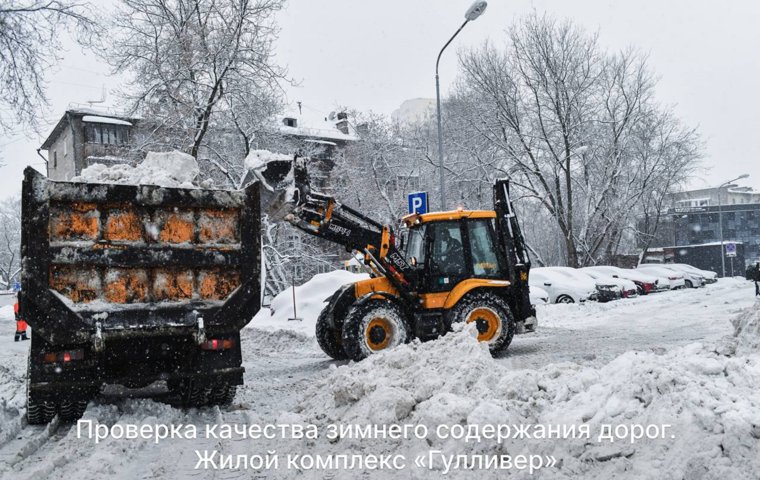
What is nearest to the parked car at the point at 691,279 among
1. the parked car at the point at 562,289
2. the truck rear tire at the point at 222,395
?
the parked car at the point at 562,289

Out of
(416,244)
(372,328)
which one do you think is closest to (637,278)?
(416,244)

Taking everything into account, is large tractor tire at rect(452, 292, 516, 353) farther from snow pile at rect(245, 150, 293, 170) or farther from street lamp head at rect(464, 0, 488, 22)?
street lamp head at rect(464, 0, 488, 22)

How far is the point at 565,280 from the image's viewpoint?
23.0 metres

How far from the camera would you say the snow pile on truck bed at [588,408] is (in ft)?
11.9

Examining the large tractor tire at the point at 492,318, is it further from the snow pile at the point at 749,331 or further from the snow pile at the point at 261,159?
the snow pile at the point at 261,159

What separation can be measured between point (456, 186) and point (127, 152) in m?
16.7

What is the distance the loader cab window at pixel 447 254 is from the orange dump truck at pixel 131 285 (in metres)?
4.18

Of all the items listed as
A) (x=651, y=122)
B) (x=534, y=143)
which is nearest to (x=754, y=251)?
(x=651, y=122)

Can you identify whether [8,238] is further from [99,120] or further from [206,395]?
[206,395]

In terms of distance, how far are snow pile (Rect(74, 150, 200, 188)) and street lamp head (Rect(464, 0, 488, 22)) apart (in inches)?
393

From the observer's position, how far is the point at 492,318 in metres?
10.1

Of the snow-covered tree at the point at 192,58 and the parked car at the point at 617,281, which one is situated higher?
the snow-covered tree at the point at 192,58

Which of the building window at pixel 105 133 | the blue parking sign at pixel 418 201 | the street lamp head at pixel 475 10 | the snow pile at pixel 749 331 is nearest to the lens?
the snow pile at pixel 749 331

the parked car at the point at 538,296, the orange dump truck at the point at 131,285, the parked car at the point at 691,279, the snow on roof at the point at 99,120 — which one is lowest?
the parked car at the point at 691,279
